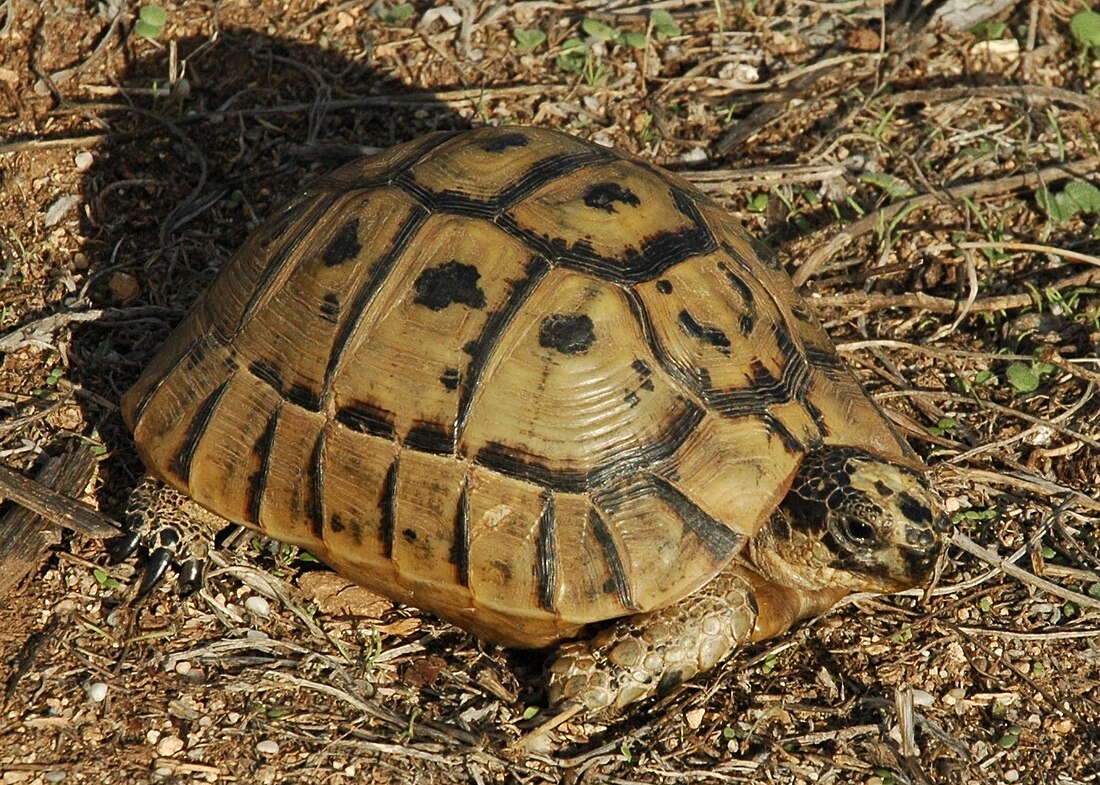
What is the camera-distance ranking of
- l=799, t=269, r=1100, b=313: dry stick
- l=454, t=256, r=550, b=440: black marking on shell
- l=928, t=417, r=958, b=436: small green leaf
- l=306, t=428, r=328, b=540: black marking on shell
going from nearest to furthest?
l=454, t=256, r=550, b=440: black marking on shell → l=306, t=428, r=328, b=540: black marking on shell → l=928, t=417, r=958, b=436: small green leaf → l=799, t=269, r=1100, b=313: dry stick

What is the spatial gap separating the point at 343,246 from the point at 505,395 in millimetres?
765

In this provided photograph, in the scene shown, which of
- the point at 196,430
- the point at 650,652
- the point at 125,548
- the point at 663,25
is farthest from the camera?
the point at 663,25

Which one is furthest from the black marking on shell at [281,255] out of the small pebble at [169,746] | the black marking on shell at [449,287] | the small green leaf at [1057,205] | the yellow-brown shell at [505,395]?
the small green leaf at [1057,205]

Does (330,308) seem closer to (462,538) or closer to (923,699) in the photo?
(462,538)

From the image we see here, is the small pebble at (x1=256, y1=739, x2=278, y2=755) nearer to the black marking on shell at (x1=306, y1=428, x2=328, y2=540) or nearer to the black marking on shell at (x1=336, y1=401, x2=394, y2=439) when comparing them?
the black marking on shell at (x1=306, y1=428, x2=328, y2=540)

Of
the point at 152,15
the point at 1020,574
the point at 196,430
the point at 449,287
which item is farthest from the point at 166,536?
the point at 1020,574

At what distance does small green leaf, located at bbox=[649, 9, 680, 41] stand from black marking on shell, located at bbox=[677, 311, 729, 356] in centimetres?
259

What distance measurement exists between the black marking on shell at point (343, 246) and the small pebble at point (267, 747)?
4.82 feet

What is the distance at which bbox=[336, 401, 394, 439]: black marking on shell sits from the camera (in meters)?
3.59

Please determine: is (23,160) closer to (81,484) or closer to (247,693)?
(81,484)

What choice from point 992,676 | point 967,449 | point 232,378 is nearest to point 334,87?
point 232,378

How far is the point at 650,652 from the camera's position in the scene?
143 inches

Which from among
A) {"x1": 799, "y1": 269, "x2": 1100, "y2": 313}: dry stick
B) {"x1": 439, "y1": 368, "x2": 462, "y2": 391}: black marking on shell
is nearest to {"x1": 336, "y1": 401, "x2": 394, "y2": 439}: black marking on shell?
{"x1": 439, "y1": 368, "x2": 462, "y2": 391}: black marking on shell

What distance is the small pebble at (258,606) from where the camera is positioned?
153 inches
